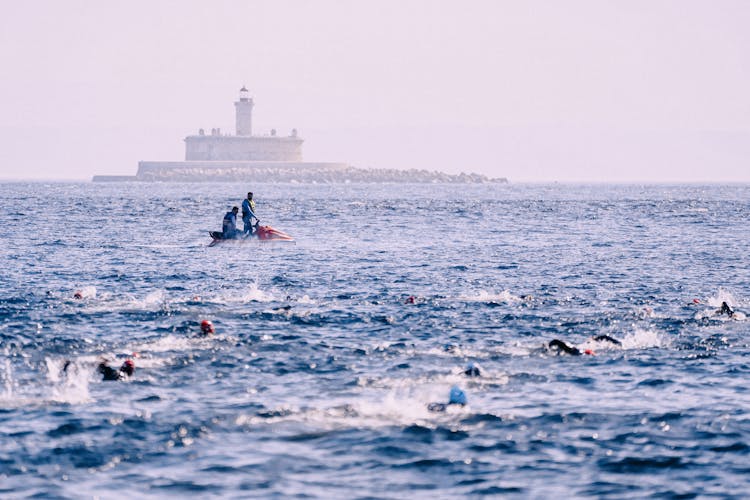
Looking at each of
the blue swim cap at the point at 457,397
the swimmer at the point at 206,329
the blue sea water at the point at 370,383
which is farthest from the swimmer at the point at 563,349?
the swimmer at the point at 206,329

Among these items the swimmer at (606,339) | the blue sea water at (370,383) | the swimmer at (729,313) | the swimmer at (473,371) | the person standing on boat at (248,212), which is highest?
the person standing on boat at (248,212)

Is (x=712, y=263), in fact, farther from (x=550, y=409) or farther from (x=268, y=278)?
(x=550, y=409)

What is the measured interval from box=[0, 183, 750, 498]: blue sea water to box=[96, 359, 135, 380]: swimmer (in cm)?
16

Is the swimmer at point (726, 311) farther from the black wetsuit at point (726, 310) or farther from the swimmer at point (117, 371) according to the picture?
the swimmer at point (117, 371)

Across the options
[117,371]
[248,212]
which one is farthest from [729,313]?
[248,212]

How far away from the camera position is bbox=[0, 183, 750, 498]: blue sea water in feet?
47.7

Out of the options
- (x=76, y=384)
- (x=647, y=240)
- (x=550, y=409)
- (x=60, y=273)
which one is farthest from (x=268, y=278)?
(x=647, y=240)

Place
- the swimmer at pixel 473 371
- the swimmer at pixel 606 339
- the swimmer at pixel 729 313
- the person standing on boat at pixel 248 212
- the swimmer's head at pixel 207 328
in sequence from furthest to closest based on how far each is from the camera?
the person standing on boat at pixel 248 212
the swimmer at pixel 729 313
the swimmer's head at pixel 207 328
the swimmer at pixel 606 339
the swimmer at pixel 473 371

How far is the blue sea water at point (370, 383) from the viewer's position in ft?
47.7

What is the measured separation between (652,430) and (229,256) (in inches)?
1253

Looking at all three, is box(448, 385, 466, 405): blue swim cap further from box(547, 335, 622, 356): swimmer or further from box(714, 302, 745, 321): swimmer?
box(714, 302, 745, 321): swimmer

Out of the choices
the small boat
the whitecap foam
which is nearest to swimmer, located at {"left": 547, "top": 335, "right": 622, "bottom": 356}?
the whitecap foam

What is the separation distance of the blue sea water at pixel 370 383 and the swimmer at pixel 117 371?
162mm

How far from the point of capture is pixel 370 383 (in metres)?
19.4
